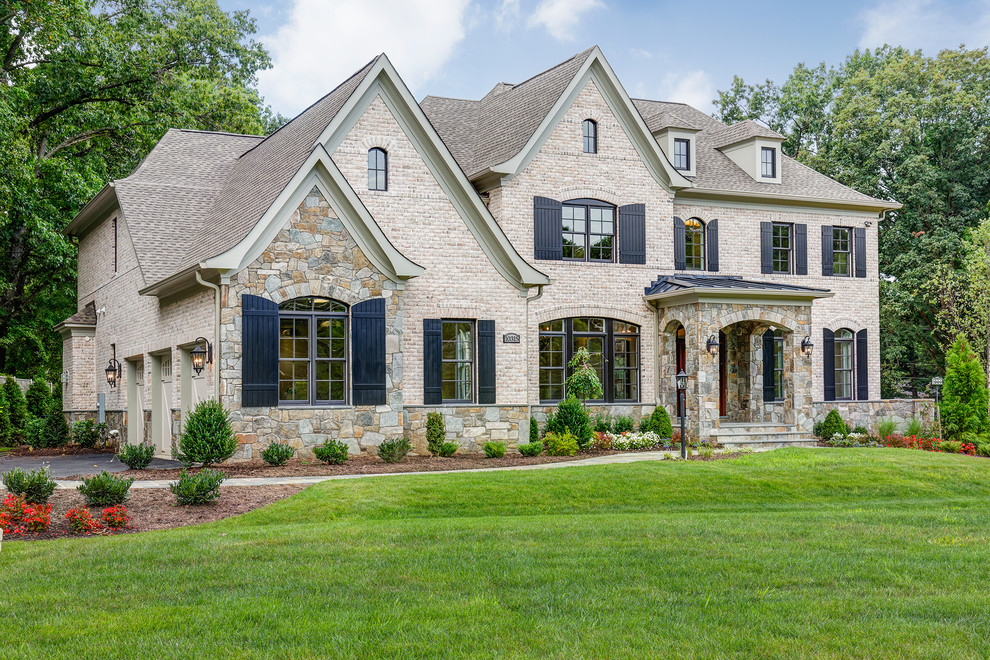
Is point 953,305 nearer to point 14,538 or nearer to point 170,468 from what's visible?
point 170,468

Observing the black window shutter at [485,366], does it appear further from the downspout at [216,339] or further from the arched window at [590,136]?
the arched window at [590,136]

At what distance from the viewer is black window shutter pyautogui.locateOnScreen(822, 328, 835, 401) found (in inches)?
1062

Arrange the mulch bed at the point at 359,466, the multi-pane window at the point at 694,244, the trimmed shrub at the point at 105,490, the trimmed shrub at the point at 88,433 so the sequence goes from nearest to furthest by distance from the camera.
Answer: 1. the trimmed shrub at the point at 105,490
2. the mulch bed at the point at 359,466
3. the trimmed shrub at the point at 88,433
4. the multi-pane window at the point at 694,244

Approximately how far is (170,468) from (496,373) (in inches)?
273

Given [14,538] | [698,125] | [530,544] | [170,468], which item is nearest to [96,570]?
[14,538]

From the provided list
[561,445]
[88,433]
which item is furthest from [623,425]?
[88,433]

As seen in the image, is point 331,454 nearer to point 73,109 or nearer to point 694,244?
point 694,244

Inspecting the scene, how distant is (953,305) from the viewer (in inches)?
1332

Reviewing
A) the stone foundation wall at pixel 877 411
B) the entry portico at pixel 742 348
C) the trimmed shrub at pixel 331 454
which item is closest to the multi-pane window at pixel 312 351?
the trimmed shrub at pixel 331 454

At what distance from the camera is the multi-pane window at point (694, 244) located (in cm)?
2558

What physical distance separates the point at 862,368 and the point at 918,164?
41.7ft

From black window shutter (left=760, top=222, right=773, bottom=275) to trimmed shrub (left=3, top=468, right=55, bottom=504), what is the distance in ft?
65.3

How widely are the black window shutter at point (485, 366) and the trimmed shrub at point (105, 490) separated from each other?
29.9 feet

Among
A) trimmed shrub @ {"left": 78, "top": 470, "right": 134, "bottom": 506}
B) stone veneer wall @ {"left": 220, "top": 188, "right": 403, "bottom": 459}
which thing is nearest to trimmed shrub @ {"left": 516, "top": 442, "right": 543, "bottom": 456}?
stone veneer wall @ {"left": 220, "top": 188, "right": 403, "bottom": 459}
